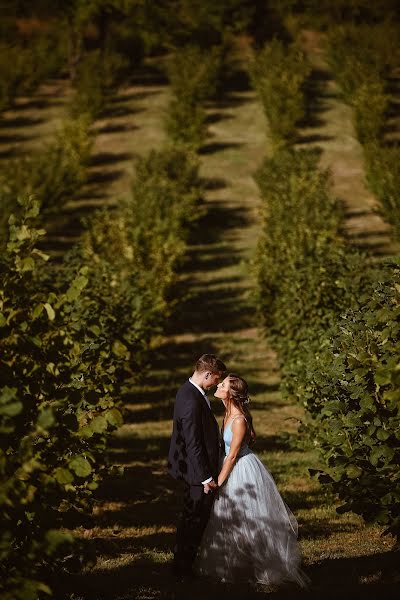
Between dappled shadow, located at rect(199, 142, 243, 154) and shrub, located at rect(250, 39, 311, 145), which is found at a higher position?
shrub, located at rect(250, 39, 311, 145)

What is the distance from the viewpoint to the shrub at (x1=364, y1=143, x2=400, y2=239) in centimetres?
2562

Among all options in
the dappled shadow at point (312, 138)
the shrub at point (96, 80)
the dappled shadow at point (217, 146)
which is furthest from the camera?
the shrub at point (96, 80)

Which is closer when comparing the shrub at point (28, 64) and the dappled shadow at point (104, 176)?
the dappled shadow at point (104, 176)

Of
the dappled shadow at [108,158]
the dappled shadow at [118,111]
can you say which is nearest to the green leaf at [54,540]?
the dappled shadow at [108,158]

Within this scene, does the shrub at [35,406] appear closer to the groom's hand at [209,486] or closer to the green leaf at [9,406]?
the green leaf at [9,406]

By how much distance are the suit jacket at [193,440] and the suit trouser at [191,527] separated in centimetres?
19

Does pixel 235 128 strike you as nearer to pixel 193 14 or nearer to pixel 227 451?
pixel 193 14

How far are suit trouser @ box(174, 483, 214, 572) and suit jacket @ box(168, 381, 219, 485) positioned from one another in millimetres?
187

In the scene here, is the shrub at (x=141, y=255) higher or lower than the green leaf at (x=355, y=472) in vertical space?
lower

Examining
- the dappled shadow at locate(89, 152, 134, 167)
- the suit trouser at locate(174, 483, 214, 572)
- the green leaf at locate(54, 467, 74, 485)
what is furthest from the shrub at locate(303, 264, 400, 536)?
the dappled shadow at locate(89, 152, 134, 167)

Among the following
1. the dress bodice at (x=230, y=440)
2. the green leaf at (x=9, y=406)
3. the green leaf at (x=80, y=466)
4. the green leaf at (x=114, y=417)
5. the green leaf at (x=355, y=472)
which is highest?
the green leaf at (x=9, y=406)

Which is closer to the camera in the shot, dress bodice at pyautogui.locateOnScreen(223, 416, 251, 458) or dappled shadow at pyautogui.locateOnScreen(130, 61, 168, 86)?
dress bodice at pyautogui.locateOnScreen(223, 416, 251, 458)

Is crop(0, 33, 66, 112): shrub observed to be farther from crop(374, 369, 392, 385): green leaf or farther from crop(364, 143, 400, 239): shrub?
crop(374, 369, 392, 385): green leaf

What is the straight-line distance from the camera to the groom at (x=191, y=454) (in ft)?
20.0
